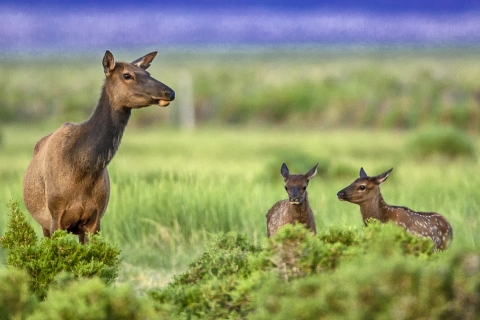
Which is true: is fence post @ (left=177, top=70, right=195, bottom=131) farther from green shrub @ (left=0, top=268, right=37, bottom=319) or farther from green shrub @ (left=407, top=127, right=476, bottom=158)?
green shrub @ (left=0, top=268, right=37, bottom=319)

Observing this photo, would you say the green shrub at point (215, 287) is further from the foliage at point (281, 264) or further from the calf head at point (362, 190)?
the calf head at point (362, 190)

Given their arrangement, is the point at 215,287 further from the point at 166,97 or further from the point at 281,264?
the point at 166,97

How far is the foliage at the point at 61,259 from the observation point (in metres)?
6.59

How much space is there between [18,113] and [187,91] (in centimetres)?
1033

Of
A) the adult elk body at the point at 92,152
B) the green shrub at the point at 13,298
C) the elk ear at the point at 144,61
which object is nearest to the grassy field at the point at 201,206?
the adult elk body at the point at 92,152

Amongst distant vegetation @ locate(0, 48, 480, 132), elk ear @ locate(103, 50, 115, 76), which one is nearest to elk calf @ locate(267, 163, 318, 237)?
elk ear @ locate(103, 50, 115, 76)

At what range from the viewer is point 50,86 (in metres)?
74.7

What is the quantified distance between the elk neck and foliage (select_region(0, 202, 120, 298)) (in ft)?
4.77

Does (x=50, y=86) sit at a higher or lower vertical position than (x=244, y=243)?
higher

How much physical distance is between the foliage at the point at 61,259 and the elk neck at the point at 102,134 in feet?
4.77

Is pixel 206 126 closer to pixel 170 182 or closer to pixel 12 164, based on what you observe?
pixel 12 164

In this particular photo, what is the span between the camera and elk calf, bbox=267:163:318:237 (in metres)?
8.48

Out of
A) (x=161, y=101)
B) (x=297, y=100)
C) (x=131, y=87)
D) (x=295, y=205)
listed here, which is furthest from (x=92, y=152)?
(x=297, y=100)

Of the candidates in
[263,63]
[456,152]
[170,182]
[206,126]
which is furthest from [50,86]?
[170,182]
